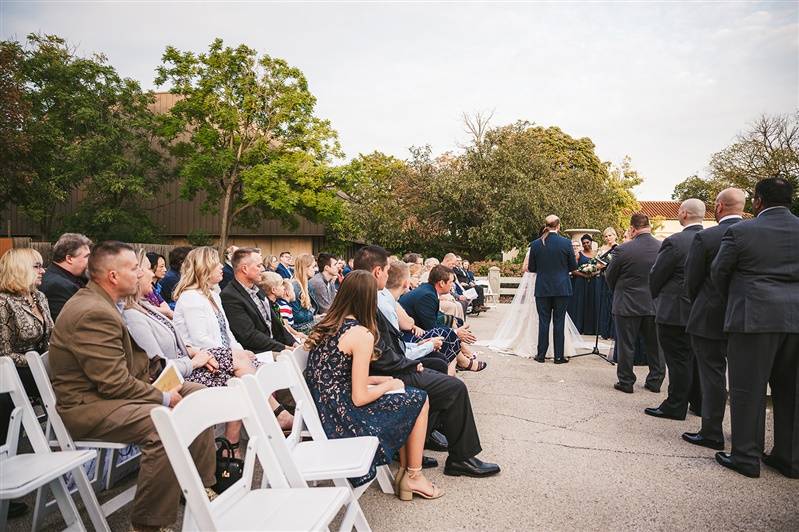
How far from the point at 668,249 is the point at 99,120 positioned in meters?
29.3

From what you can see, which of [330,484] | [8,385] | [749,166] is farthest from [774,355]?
[749,166]

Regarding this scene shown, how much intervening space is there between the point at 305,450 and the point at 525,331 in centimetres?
720

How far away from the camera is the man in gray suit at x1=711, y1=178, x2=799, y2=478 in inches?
161

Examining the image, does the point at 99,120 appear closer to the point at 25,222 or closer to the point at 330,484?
the point at 25,222

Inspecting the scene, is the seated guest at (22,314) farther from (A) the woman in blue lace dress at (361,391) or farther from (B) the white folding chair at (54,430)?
(A) the woman in blue lace dress at (361,391)

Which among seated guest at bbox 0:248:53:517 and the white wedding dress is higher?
seated guest at bbox 0:248:53:517

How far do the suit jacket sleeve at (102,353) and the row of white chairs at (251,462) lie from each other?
1.15 ft

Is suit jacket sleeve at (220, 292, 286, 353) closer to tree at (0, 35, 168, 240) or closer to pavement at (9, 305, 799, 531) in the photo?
pavement at (9, 305, 799, 531)

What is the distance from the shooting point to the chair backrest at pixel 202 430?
84.6 inches

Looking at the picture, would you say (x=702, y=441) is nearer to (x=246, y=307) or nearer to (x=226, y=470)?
(x=226, y=470)

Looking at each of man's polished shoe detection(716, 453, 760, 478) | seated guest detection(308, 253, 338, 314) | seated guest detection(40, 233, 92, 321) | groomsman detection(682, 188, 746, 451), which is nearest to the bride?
seated guest detection(308, 253, 338, 314)

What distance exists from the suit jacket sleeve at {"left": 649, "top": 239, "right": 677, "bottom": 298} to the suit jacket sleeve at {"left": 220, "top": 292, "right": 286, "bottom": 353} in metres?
4.05

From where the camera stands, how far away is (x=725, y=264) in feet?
14.2

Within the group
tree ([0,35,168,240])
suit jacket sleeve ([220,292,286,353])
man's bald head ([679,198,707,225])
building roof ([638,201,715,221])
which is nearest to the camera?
suit jacket sleeve ([220,292,286,353])
